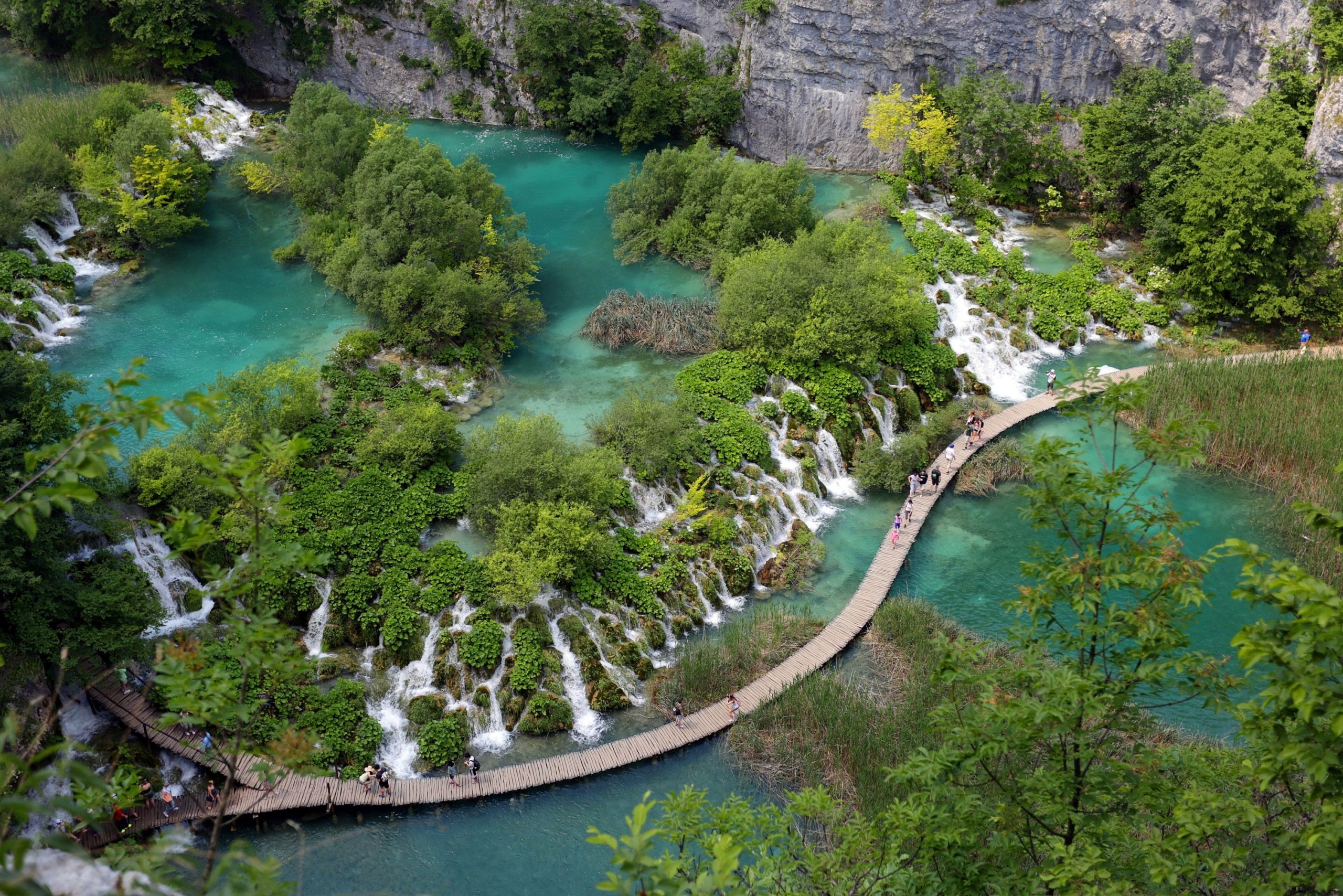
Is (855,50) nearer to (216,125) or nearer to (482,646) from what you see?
(216,125)

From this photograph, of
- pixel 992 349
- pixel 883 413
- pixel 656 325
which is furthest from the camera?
pixel 992 349

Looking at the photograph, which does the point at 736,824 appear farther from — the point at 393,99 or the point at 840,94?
the point at 393,99

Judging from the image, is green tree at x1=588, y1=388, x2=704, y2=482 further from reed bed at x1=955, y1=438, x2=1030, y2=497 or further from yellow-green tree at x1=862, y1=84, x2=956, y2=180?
yellow-green tree at x1=862, y1=84, x2=956, y2=180

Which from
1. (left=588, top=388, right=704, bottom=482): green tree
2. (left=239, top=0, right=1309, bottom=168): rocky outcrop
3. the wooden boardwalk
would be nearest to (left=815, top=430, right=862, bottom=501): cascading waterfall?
(left=588, top=388, right=704, bottom=482): green tree

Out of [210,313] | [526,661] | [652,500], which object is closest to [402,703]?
[526,661]

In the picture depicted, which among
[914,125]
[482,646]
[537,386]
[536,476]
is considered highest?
[914,125]

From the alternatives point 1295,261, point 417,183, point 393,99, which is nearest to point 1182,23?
point 1295,261
